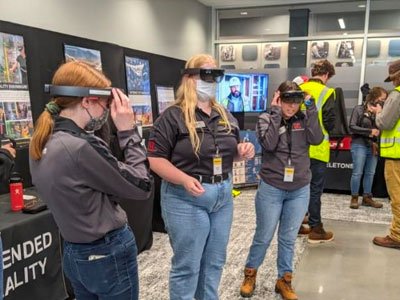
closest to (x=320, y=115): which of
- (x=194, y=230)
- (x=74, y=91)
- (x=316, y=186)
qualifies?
(x=316, y=186)

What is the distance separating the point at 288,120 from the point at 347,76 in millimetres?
4505

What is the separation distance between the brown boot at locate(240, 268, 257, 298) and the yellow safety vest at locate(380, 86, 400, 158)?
1646 mm

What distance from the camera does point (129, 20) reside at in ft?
15.7

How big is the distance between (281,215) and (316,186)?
112 cm

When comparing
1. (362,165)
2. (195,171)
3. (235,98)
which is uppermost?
(235,98)

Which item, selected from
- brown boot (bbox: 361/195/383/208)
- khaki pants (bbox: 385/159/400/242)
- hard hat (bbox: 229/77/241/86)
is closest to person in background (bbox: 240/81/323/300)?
khaki pants (bbox: 385/159/400/242)

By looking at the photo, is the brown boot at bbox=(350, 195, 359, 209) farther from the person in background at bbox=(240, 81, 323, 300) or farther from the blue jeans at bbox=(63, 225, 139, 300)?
the blue jeans at bbox=(63, 225, 139, 300)

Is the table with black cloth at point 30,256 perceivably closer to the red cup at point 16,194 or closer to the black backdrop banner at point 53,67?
the red cup at point 16,194

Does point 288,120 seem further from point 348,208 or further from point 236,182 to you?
point 236,182

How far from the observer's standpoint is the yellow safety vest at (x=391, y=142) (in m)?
3.27

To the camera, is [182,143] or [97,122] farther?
[182,143]

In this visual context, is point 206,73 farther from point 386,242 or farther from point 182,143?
point 386,242

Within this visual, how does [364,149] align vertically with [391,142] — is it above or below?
below

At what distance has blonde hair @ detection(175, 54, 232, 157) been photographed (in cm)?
176
